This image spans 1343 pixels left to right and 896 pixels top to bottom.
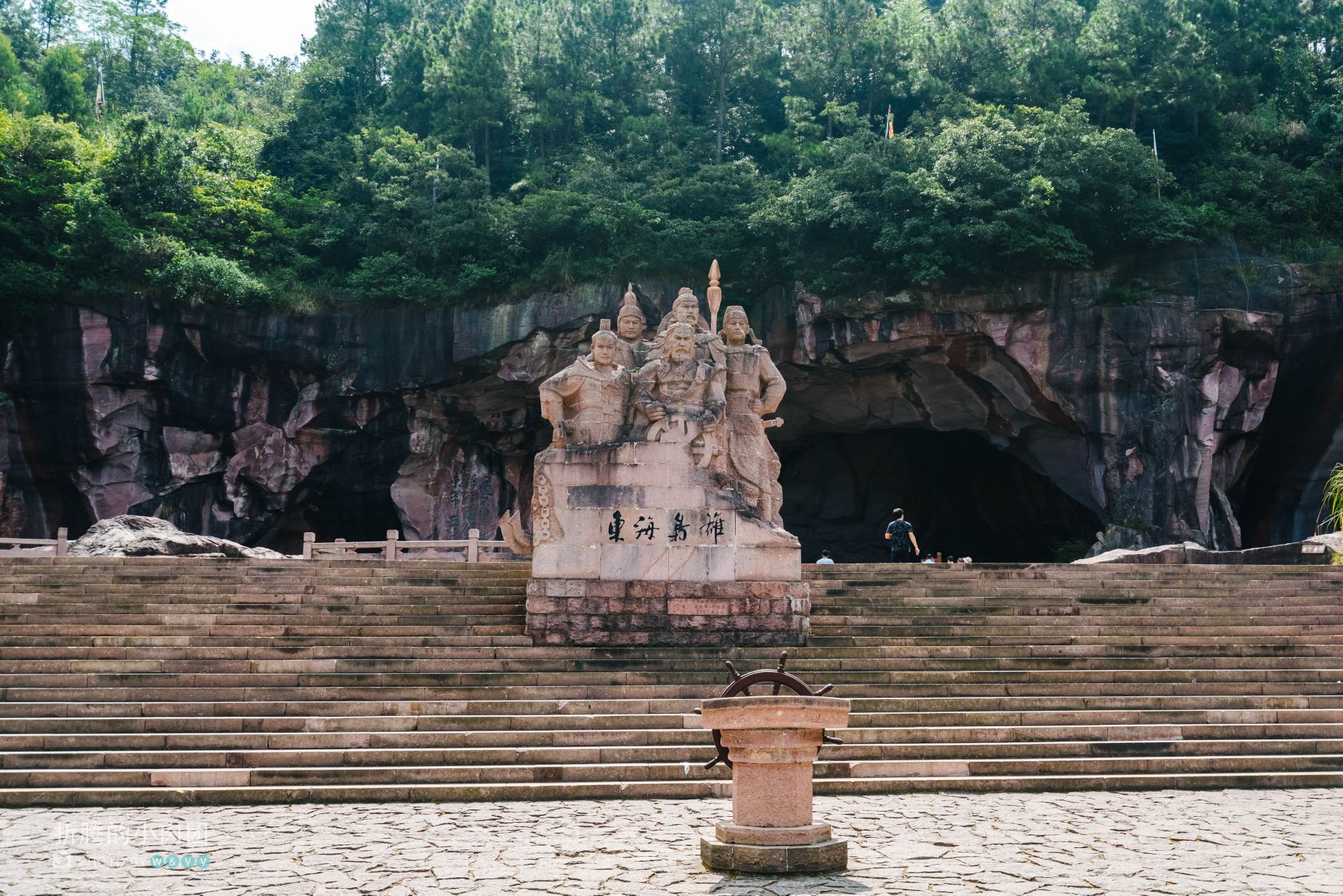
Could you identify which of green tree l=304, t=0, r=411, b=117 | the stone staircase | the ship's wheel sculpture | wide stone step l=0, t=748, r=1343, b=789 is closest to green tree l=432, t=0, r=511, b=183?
green tree l=304, t=0, r=411, b=117

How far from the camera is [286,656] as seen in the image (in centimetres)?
1095

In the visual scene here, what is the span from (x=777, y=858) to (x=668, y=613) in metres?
6.23

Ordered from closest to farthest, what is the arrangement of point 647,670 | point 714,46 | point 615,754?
point 615,754, point 647,670, point 714,46

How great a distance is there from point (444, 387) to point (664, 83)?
11423mm

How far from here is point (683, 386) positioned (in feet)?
42.6

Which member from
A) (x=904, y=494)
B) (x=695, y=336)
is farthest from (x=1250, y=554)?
(x=904, y=494)

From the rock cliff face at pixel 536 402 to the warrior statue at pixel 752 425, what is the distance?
40.1 feet

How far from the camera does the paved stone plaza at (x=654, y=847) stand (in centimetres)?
590

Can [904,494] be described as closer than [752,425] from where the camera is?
No

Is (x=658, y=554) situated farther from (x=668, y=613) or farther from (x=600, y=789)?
(x=600, y=789)

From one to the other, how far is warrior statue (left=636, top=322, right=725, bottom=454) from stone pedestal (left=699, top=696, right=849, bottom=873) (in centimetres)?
653

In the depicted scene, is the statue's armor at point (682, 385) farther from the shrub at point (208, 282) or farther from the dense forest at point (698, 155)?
the shrub at point (208, 282)

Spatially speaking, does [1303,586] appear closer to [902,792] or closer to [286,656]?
[902,792]

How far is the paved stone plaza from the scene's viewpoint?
590cm
